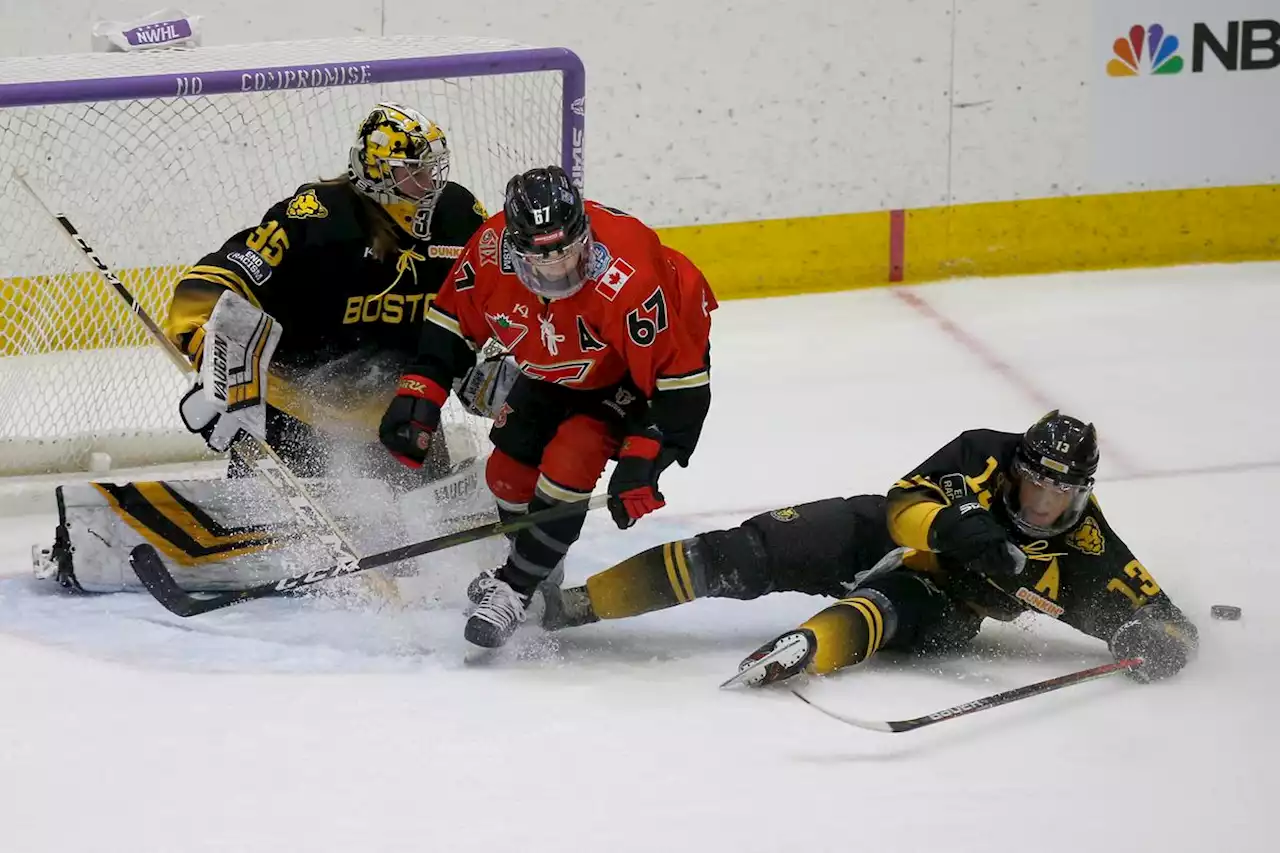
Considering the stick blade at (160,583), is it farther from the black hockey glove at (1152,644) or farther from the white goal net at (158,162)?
the black hockey glove at (1152,644)

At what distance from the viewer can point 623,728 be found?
2.96 metres

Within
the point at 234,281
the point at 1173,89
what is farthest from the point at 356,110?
the point at 1173,89

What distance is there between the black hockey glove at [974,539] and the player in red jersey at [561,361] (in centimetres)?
48

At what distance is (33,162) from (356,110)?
885mm

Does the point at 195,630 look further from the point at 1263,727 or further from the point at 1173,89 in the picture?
the point at 1173,89

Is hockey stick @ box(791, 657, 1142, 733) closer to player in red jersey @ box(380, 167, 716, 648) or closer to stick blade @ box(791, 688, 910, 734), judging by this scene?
stick blade @ box(791, 688, 910, 734)

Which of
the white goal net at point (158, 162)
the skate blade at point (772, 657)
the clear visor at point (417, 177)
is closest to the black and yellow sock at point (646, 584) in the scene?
the skate blade at point (772, 657)

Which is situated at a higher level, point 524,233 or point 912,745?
point 524,233

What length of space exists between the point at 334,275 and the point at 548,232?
760 mm

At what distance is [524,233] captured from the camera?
3045 millimetres

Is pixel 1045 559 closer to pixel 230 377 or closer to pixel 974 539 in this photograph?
pixel 974 539

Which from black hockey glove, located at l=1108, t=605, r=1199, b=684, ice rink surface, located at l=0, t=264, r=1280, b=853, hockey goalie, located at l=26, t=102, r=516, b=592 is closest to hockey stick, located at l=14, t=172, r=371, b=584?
hockey goalie, located at l=26, t=102, r=516, b=592

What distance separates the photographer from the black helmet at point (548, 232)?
3031mm

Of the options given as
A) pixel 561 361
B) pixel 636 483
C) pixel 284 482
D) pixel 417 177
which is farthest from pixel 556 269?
pixel 284 482
